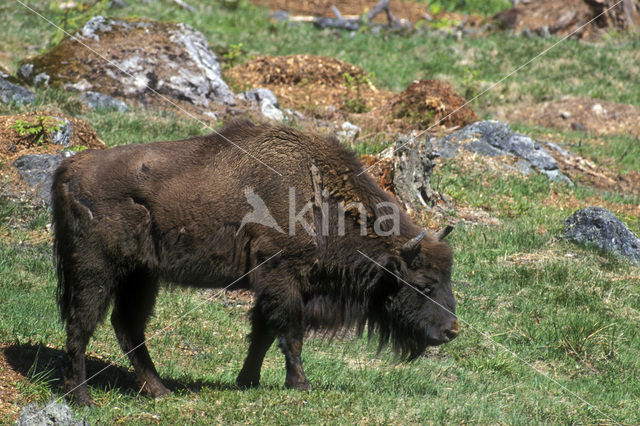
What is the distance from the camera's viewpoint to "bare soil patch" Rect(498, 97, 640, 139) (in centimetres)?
1645

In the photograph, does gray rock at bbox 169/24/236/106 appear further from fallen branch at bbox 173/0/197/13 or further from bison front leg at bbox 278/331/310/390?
bison front leg at bbox 278/331/310/390

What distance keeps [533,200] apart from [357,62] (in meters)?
8.54

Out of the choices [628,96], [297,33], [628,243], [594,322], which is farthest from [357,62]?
[594,322]

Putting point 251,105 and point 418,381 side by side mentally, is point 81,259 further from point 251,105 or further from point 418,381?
point 251,105

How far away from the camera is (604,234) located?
32.1 ft

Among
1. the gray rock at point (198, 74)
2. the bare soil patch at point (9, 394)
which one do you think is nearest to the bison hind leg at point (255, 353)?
the bare soil patch at point (9, 394)

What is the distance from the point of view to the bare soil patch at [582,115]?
1645 centimetres

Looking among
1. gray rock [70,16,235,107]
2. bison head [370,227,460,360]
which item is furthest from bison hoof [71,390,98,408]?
gray rock [70,16,235,107]

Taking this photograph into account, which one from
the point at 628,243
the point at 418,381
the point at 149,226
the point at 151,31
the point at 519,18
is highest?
the point at 519,18

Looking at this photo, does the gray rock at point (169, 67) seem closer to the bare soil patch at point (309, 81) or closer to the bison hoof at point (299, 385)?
the bare soil patch at point (309, 81)

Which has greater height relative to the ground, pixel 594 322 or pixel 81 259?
pixel 81 259

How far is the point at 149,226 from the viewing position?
5746 millimetres

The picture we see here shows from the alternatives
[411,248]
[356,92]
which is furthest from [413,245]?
[356,92]

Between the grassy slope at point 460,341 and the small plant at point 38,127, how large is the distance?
1.29m
